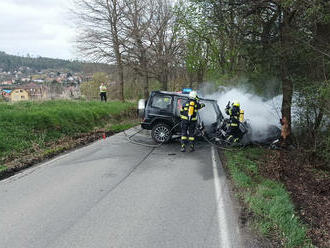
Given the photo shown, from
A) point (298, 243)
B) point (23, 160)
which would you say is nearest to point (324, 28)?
point (298, 243)

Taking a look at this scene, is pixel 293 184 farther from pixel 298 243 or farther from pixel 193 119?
pixel 193 119

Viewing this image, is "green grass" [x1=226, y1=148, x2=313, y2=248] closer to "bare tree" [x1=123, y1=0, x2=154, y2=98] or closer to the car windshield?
the car windshield

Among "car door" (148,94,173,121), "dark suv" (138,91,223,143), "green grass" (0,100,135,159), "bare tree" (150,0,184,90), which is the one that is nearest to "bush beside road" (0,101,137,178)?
"green grass" (0,100,135,159)

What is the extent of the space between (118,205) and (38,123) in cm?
706

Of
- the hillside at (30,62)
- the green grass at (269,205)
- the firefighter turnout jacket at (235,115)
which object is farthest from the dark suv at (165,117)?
the hillside at (30,62)

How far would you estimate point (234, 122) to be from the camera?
→ 10.0 m

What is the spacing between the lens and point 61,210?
4695 millimetres

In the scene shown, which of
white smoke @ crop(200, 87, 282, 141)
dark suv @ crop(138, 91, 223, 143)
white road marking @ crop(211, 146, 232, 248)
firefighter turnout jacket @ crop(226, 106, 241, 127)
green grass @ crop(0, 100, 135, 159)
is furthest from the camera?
white smoke @ crop(200, 87, 282, 141)

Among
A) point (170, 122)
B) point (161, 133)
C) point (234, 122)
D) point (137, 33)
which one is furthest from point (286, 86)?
point (137, 33)

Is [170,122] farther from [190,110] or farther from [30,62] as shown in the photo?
[30,62]

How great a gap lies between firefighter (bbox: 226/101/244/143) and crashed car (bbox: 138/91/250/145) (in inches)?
11.5

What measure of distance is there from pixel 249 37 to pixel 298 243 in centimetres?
1110

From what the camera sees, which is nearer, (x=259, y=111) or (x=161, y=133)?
(x=161, y=133)

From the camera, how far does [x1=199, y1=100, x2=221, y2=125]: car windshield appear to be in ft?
35.6
